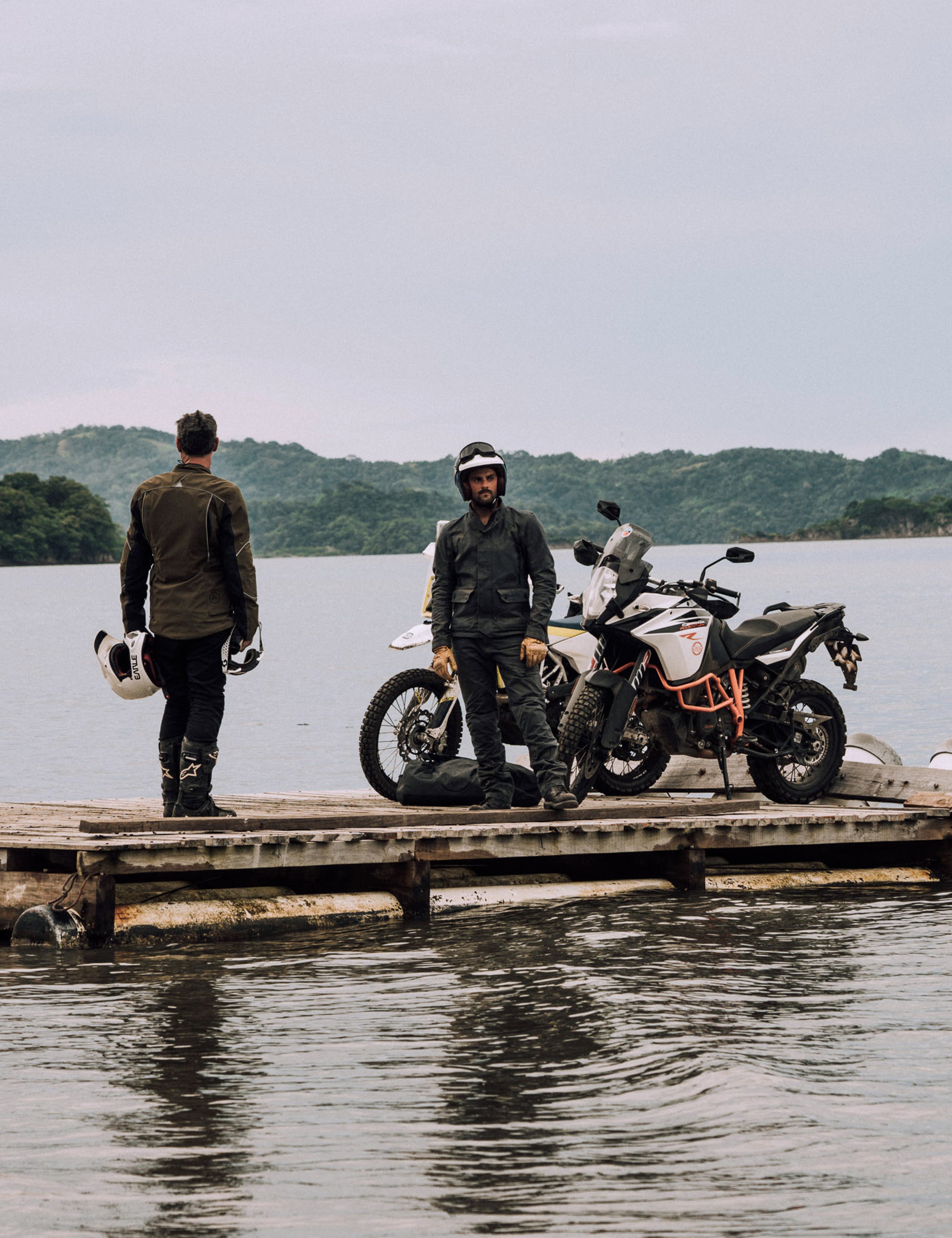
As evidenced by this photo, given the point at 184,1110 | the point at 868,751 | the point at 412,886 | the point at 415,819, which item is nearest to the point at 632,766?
the point at 415,819

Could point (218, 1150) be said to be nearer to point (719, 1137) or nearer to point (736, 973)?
point (719, 1137)

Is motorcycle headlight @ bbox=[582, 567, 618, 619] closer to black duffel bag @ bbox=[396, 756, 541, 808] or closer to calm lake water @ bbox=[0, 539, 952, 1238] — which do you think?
black duffel bag @ bbox=[396, 756, 541, 808]

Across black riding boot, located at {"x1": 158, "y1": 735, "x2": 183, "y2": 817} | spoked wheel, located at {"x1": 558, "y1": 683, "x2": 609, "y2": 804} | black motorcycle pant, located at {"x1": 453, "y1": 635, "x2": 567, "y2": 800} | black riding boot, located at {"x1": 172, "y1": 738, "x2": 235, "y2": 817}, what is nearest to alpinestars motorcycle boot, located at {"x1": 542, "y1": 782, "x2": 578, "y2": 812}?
black motorcycle pant, located at {"x1": 453, "y1": 635, "x2": 567, "y2": 800}

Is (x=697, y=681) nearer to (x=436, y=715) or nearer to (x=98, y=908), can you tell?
(x=436, y=715)

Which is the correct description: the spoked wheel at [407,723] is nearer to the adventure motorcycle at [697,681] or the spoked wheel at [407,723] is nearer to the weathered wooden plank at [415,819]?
the weathered wooden plank at [415,819]

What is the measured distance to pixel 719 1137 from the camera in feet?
17.4

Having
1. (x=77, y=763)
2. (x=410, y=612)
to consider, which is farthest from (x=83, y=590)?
(x=77, y=763)

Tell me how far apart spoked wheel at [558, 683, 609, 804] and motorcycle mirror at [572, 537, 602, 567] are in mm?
1048

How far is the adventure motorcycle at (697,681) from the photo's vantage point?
30.7 ft

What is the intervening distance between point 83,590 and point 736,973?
126851mm

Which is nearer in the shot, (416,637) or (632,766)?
(416,637)

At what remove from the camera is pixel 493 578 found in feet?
27.8

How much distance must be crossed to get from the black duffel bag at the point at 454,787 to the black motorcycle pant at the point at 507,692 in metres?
0.59

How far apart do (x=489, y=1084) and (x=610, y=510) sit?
4525mm
